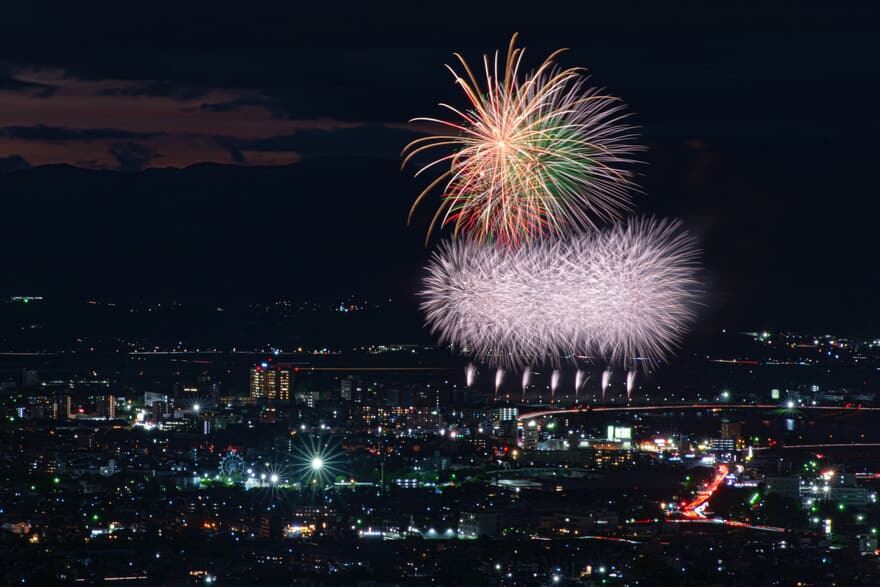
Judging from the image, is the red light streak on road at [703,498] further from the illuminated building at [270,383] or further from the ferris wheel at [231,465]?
the illuminated building at [270,383]

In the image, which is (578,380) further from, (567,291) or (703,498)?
(567,291)

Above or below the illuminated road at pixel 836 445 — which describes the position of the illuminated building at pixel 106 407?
above

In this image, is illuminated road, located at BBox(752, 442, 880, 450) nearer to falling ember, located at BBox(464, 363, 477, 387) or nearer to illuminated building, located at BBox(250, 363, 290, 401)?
falling ember, located at BBox(464, 363, 477, 387)

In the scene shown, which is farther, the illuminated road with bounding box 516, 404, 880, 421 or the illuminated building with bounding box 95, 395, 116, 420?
the illuminated building with bounding box 95, 395, 116, 420

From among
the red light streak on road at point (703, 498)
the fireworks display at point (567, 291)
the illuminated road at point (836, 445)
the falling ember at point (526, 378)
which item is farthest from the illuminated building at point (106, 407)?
the fireworks display at point (567, 291)

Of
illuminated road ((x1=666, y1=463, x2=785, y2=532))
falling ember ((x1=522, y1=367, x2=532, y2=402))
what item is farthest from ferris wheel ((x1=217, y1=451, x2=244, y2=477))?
falling ember ((x1=522, y1=367, x2=532, y2=402))

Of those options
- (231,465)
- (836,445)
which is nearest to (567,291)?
(231,465)
